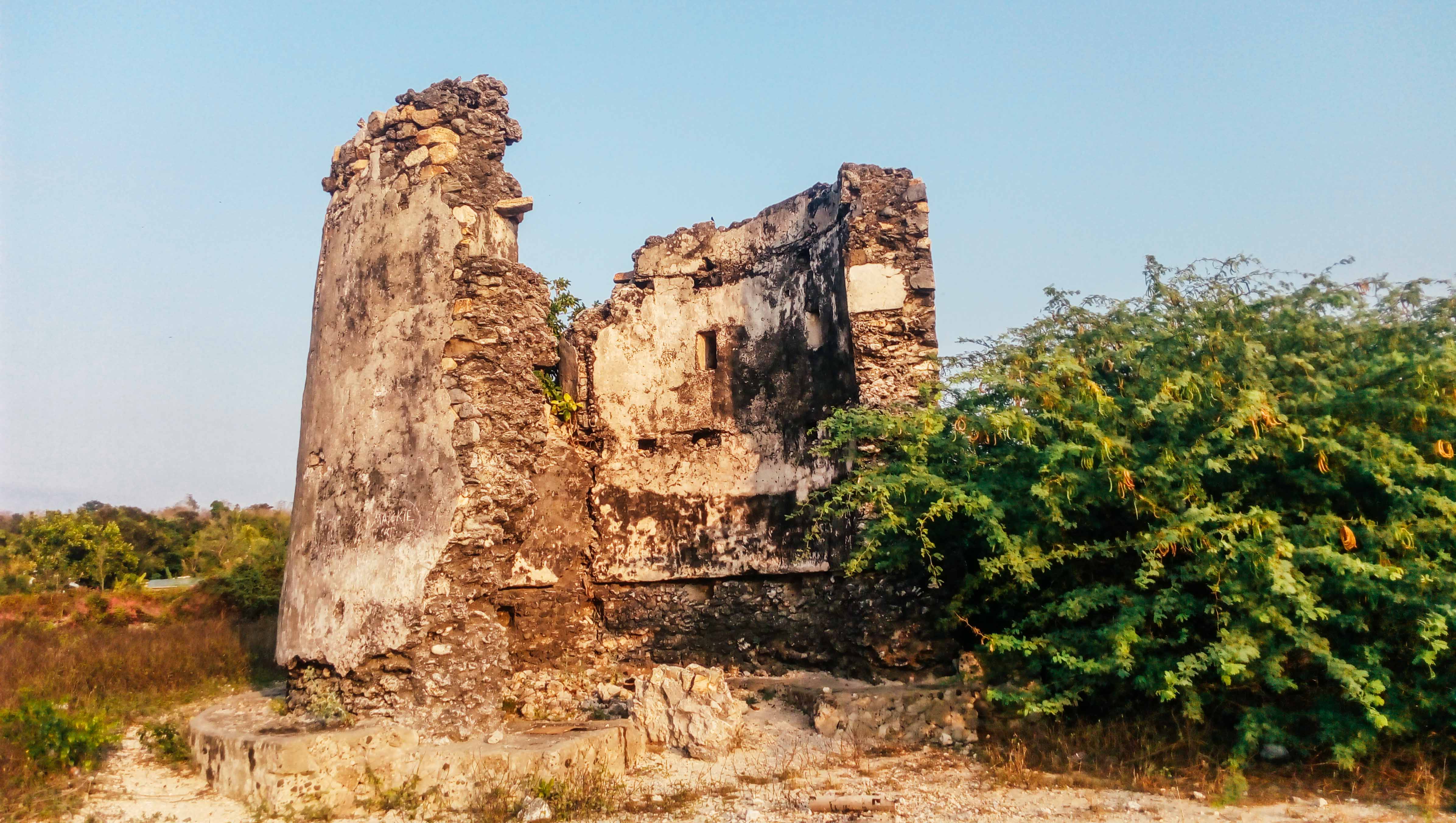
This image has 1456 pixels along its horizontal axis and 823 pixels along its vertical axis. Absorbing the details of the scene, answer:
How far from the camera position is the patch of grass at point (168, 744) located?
669cm

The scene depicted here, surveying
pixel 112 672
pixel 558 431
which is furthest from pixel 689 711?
pixel 112 672

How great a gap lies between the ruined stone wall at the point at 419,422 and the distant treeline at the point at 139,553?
21.6 ft

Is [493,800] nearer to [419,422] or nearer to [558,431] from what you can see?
[419,422]

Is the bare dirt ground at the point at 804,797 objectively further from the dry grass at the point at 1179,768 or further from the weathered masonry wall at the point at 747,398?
the weathered masonry wall at the point at 747,398

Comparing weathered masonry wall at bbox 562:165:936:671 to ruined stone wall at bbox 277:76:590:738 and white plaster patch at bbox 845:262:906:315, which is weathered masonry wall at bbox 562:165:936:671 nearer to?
white plaster patch at bbox 845:262:906:315

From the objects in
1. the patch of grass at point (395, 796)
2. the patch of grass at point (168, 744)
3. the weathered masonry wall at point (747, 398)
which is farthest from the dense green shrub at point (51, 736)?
the weathered masonry wall at point (747, 398)

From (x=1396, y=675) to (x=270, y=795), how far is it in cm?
646

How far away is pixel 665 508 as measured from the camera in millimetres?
9508

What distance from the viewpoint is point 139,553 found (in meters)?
20.4

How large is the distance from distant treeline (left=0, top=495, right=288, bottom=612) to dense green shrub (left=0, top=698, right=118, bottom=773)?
657cm

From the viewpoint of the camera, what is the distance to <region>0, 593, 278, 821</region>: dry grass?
19.8ft

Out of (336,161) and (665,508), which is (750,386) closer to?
(665,508)

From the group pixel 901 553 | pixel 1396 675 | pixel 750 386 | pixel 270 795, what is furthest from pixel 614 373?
pixel 1396 675

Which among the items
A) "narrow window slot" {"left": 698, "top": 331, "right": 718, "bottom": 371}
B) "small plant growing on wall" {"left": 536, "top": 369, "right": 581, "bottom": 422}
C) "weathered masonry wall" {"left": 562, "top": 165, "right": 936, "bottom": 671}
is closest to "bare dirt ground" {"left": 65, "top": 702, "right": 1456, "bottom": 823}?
"weathered masonry wall" {"left": 562, "top": 165, "right": 936, "bottom": 671}
